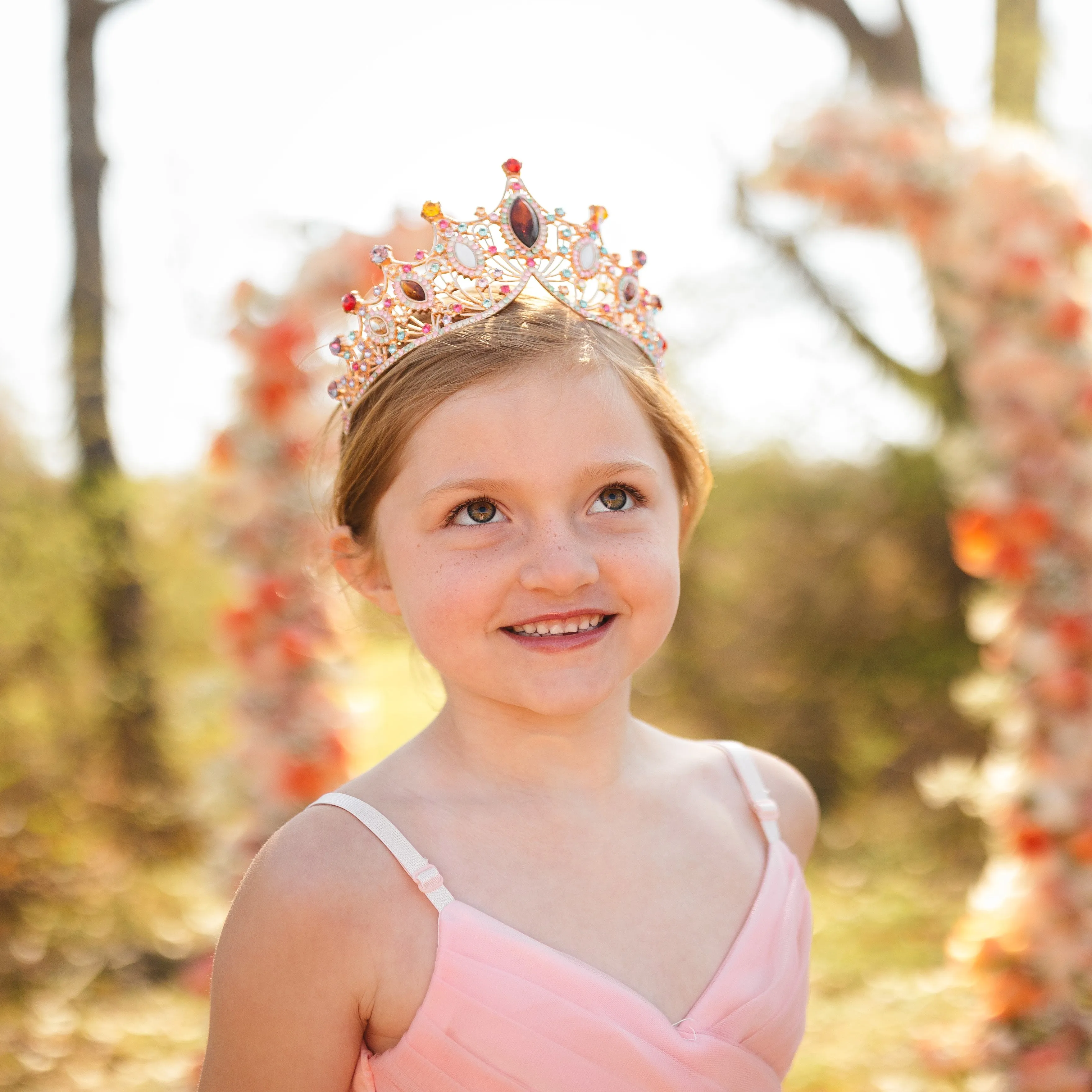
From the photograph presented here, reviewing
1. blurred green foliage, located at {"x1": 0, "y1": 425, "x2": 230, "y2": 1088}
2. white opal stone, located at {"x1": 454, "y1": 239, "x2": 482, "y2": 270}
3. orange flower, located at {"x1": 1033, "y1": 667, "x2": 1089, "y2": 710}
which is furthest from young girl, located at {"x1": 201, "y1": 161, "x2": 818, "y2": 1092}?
blurred green foliage, located at {"x1": 0, "y1": 425, "x2": 230, "y2": 1088}

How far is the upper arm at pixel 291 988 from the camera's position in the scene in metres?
1.22

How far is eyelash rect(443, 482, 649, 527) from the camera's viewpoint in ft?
4.53

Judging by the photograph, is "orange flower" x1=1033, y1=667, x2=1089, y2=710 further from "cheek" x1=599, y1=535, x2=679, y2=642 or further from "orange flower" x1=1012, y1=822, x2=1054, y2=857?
"cheek" x1=599, y1=535, x2=679, y2=642

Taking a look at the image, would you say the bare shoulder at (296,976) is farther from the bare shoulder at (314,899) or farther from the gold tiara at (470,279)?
the gold tiara at (470,279)

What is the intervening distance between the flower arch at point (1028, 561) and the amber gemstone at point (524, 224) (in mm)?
2415

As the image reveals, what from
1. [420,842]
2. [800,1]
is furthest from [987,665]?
[800,1]

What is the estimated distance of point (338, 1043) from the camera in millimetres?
1235

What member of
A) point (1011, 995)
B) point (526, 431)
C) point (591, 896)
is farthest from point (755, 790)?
point (1011, 995)

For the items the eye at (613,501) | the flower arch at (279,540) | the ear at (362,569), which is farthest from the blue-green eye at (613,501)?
the flower arch at (279,540)

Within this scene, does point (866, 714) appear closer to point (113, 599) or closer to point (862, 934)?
point (862, 934)

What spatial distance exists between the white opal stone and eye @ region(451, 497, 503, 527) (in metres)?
0.40

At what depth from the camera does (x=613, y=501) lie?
145cm

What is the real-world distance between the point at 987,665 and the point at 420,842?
9.03 feet

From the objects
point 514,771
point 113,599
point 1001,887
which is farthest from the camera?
point 113,599
